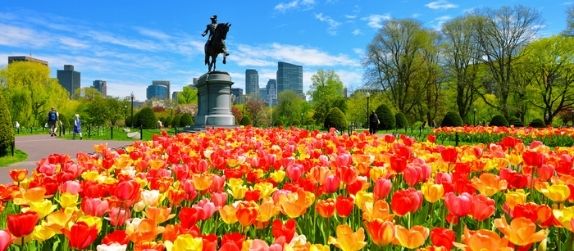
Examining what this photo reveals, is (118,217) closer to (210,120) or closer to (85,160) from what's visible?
(85,160)

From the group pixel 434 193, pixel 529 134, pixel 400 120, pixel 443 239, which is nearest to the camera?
pixel 443 239

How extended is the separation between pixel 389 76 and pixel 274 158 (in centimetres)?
4958

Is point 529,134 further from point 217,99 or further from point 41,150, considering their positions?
point 41,150

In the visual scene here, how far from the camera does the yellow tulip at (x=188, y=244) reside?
153 cm

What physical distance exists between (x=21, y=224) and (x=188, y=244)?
74 centimetres

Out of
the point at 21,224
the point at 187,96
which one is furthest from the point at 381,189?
the point at 187,96

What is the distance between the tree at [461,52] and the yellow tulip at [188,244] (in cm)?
4921

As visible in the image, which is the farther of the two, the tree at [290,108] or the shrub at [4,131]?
the tree at [290,108]

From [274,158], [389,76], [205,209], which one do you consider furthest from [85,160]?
[389,76]

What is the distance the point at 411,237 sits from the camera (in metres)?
1.71

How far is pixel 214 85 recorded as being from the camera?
2547 cm

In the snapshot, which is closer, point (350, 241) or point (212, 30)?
point (350, 241)

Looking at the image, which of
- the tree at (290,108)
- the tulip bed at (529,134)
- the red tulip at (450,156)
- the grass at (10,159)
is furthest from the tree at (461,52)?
the red tulip at (450,156)

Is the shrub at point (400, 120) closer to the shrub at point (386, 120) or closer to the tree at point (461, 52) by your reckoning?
the shrub at point (386, 120)
